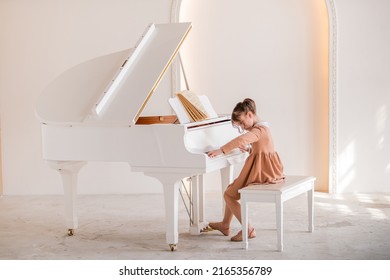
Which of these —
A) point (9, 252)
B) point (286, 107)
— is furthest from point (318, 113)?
point (9, 252)

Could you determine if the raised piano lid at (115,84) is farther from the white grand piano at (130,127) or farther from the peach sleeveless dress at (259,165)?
the peach sleeveless dress at (259,165)

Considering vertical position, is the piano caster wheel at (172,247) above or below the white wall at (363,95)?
below

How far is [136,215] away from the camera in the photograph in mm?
6387

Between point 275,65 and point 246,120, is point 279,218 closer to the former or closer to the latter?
point 246,120

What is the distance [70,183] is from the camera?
212 inches

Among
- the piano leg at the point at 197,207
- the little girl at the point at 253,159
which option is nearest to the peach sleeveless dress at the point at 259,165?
the little girl at the point at 253,159

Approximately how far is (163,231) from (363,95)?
9.28 feet

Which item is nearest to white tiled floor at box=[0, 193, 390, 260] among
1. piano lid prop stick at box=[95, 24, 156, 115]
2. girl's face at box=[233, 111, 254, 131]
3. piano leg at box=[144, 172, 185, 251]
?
piano leg at box=[144, 172, 185, 251]

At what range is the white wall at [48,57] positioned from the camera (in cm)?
745

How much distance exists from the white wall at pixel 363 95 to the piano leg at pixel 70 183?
305cm

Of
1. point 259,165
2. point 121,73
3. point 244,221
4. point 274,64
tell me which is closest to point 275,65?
point 274,64

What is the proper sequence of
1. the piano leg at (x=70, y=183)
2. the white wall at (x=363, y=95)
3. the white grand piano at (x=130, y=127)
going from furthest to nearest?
the white wall at (x=363, y=95)
the piano leg at (x=70, y=183)
the white grand piano at (x=130, y=127)

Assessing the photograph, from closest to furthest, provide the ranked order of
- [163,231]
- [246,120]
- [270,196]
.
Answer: [270,196] → [246,120] → [163,231]

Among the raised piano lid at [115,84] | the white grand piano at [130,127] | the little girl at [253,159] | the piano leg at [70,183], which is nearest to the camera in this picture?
the white grand piano at [130,127]
